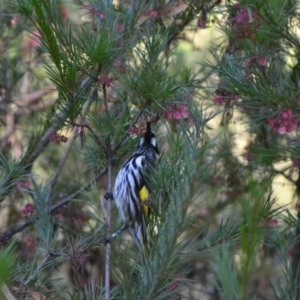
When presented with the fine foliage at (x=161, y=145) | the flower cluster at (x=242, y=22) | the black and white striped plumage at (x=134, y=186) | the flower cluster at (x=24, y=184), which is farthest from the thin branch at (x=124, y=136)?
the flower cluster at (x=24, y=184)

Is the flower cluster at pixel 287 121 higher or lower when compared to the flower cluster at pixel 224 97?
lower

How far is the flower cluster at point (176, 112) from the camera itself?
1940 millimetres

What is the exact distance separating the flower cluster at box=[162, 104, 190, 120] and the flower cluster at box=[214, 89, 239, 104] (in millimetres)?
196

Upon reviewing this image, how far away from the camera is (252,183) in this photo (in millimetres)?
1170

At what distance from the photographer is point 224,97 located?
2.19 metres

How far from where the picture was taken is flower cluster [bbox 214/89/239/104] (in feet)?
7.18

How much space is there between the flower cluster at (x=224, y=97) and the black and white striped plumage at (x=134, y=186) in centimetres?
20

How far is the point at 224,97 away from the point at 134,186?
564 mm

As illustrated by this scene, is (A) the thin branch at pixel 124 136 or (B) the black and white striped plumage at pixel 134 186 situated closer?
(A) the thin branch at pixel 124 136

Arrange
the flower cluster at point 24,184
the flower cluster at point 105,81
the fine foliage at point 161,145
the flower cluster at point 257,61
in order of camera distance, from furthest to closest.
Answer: the flower cluster at point 24,184 < the flower cluster at point 257,61 < the flower cluster at point 105,81 < the fine foliage at point 161,145

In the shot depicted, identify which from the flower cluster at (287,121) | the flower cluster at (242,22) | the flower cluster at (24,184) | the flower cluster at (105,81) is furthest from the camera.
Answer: the flower cluster at (24,184)

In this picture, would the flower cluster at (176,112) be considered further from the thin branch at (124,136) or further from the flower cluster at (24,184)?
the flower cluster at (24,184)

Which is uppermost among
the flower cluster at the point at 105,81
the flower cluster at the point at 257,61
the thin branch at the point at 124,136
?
the flower cluster at the point at 257,61

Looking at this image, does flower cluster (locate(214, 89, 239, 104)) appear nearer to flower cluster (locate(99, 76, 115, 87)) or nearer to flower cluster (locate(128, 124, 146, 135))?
flower cluster (locate(128, 124, 146, 135))
